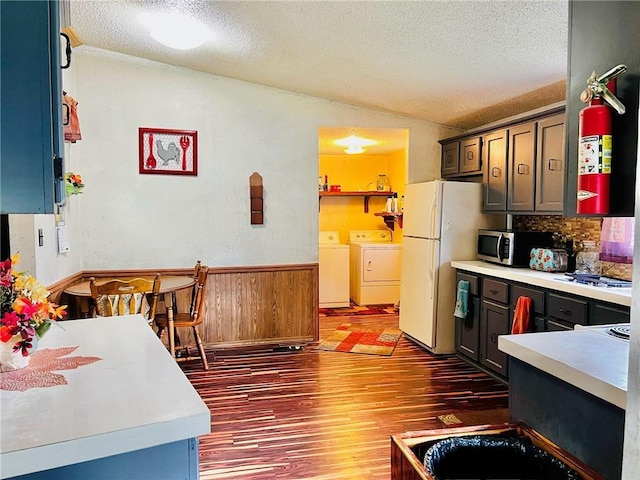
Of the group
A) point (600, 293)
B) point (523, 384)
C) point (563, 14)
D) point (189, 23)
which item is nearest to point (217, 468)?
point (523, 384)

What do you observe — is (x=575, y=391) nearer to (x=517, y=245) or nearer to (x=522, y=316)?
(x=522, y=316)

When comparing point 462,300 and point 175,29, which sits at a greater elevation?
point 175,29

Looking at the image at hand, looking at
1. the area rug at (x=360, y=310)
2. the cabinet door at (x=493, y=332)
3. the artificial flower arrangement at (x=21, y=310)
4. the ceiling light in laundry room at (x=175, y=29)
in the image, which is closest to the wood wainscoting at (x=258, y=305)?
the area rug at (x=360, y=310)

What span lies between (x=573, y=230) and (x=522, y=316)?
917 millimetres

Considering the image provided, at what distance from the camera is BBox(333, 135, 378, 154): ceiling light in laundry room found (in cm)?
539

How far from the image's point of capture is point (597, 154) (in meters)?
1.16

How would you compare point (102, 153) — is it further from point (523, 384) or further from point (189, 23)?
point (523, 384)

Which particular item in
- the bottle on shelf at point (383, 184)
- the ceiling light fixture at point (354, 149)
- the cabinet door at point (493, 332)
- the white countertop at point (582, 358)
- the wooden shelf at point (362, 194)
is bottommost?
the cabinet door at point (493, 332)

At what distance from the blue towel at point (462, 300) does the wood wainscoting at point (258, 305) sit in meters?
1.37

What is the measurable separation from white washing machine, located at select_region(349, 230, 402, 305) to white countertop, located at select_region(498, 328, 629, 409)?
4.58m

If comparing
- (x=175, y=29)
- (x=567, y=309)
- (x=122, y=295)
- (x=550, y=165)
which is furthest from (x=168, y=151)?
(x=567, y=309)

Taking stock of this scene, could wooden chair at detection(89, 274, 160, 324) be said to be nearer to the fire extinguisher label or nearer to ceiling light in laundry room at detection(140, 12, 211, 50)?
ceiling light in laundry room at detection(140, 12, 211, 50)

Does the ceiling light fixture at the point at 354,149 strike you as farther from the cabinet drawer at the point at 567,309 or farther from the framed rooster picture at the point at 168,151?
the cabinet drawer at the point at 567,309

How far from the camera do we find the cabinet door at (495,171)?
380 centimetres
